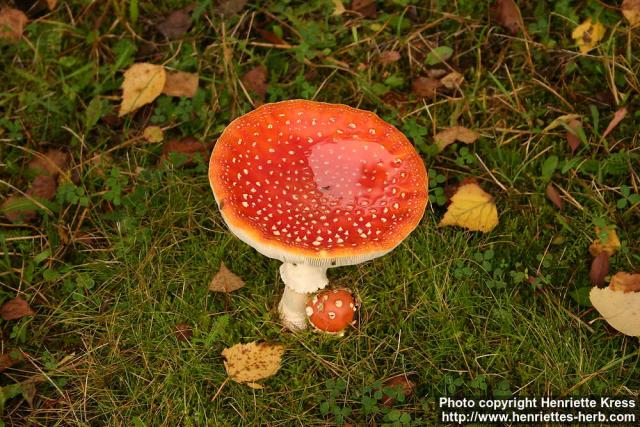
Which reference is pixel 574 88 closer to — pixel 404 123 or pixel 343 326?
pixel 404 123

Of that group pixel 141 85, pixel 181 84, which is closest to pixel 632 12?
pixel 181 84

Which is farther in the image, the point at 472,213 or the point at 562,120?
the point at 562,120

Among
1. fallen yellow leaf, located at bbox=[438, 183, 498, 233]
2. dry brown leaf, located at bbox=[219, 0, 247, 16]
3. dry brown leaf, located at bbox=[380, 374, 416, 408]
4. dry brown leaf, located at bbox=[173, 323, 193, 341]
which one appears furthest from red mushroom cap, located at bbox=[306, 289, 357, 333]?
dry brown leaf, located at bbox=[219, 0, 247, 16]

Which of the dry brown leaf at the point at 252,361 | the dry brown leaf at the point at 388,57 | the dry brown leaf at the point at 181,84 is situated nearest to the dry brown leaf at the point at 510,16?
the dry brown leaf at the point at 388,57

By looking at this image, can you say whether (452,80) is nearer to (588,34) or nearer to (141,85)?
(588,34)

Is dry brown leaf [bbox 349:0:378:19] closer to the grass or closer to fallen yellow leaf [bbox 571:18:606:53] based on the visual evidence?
the grass
